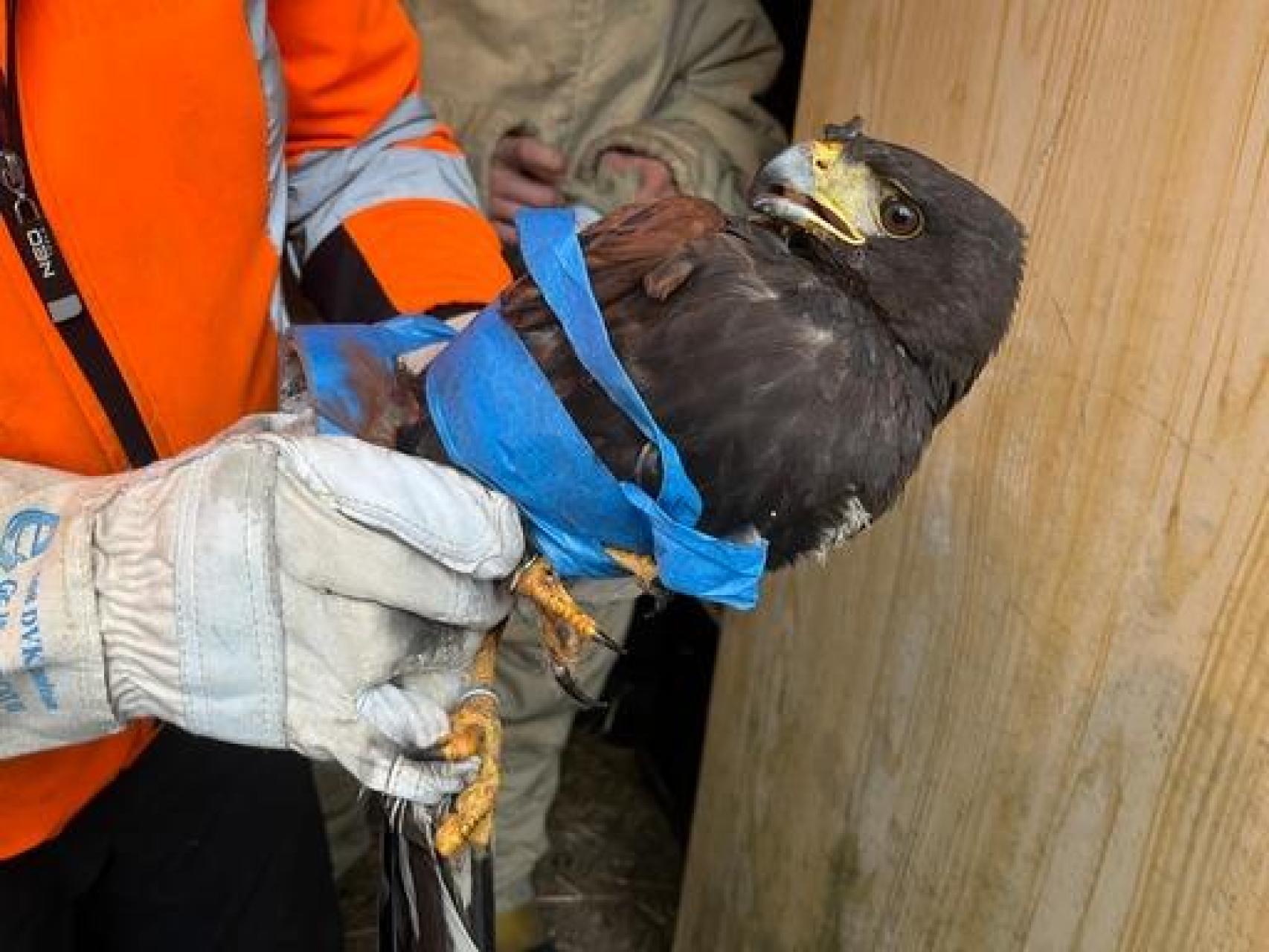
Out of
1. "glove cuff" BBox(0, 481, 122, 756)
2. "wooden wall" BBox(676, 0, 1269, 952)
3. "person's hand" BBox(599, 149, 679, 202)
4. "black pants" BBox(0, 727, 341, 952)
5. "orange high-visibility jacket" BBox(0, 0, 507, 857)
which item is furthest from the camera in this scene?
"person's hand" BBox(599, 149, 679, 202)

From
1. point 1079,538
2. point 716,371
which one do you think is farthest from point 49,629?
point 1079,538

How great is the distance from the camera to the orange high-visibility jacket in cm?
108

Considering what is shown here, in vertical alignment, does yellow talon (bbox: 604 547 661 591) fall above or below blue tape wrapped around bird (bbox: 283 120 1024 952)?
below

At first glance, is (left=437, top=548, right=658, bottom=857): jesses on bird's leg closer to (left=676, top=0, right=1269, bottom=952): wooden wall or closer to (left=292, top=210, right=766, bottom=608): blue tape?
(left=292, top=210, right=766, bottom=608): blue tape

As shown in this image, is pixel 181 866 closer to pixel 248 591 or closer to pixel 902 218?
pixel 248 591

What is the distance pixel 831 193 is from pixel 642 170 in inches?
36.2

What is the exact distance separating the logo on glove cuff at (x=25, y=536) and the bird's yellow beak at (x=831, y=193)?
64 centimetres

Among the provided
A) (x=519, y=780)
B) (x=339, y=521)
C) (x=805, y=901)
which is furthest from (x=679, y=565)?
(x=519, y=780)

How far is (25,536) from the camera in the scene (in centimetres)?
101

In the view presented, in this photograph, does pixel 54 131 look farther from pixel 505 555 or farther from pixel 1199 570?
pixel 1199 570

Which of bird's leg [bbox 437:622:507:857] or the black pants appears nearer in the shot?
bird's leg [bbox 437:622:507:857]

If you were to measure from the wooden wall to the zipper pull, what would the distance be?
0.93 m

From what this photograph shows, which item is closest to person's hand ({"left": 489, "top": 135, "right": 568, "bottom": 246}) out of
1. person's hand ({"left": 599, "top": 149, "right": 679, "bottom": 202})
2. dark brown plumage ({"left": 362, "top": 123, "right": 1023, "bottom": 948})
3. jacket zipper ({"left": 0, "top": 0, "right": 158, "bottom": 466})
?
person's hand ({"left": 599, "top": 149, "right": 679, "bottom": 202})

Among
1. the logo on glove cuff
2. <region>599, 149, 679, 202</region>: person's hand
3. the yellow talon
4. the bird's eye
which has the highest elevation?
the bird's eye
